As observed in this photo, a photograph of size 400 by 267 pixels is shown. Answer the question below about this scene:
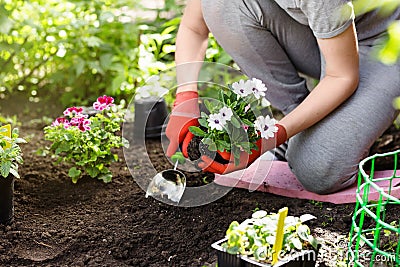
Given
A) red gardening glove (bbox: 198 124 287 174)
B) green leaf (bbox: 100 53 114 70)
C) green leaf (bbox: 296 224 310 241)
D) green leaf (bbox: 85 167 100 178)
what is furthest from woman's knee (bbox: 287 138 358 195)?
green leaf (bbox: 100 53 114 70)

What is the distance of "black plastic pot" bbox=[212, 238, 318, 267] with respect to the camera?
5.15 feet

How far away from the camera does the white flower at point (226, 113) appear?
1.94 metres

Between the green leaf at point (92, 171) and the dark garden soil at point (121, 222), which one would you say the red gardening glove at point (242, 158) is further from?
the green leaf at point (92, 171)

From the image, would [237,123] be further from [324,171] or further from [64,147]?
[64,147]

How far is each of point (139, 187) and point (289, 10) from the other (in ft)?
2.72

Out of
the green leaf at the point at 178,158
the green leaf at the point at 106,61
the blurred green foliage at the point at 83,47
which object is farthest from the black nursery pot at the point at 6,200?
the green leaf at the point at 106,61

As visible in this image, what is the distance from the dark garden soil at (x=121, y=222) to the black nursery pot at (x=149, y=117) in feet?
0.72

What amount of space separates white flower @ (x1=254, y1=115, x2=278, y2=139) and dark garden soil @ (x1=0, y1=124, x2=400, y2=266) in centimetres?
30

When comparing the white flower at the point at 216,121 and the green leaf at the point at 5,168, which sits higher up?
the white flower at the point at 216,121

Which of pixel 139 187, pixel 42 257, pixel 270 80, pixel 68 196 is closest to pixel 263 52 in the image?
pixel 270 80

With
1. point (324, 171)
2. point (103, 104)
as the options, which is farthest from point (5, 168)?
point (324, 171)

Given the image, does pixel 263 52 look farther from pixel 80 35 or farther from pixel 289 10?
pixel 80 35

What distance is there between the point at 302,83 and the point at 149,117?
→ 687 mm

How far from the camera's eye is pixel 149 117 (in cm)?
279
